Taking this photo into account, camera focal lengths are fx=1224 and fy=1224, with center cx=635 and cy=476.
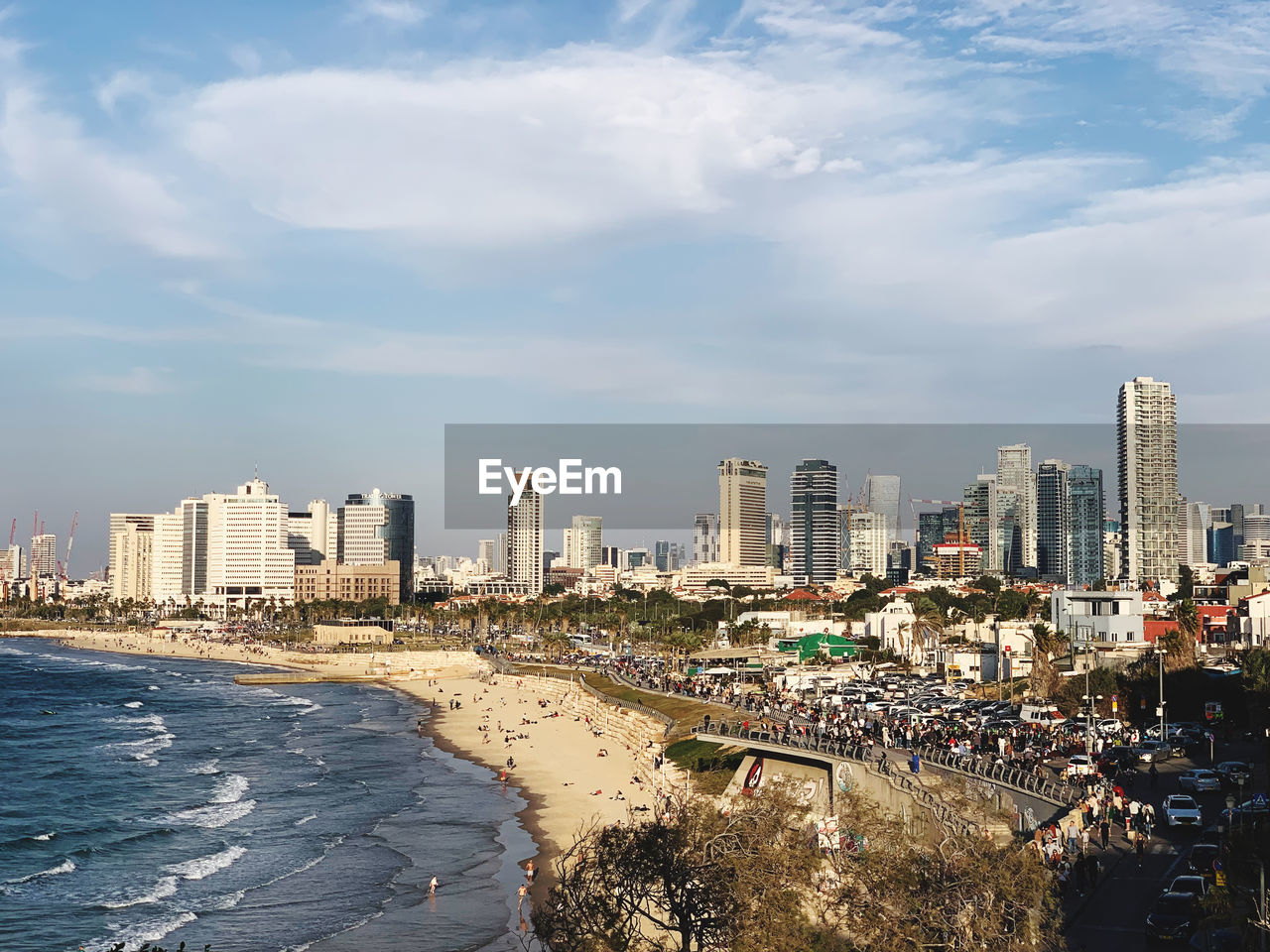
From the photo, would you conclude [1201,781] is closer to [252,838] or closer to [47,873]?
[252,838]

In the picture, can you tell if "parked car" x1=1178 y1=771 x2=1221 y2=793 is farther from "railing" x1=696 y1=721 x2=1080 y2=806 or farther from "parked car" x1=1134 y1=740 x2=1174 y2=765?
"parked car" x1=1134 y1=740 x2=1174 y2=765

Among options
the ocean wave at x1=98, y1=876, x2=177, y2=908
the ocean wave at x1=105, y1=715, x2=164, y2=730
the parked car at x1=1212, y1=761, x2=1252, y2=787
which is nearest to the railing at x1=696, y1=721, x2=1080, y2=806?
the parked car at x1=1212, y1=761, x2=1252, y2=787

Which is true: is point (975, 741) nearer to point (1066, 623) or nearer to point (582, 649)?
point (1066, 623)

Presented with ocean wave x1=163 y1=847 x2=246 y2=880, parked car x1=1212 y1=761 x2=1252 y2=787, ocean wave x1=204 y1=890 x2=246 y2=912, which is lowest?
ocean wave x1=163 y1=847 x2=246 y2=880

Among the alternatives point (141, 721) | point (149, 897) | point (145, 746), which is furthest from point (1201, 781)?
point (141, 721)

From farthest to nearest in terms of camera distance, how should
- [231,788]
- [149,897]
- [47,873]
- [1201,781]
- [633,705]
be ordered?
[633,705] < [231,788] < [47,873] < [149,897] < [1201,781]

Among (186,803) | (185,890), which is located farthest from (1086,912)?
(186,803)

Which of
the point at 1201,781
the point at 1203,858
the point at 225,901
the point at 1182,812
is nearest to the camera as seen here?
the point at 1203,858
